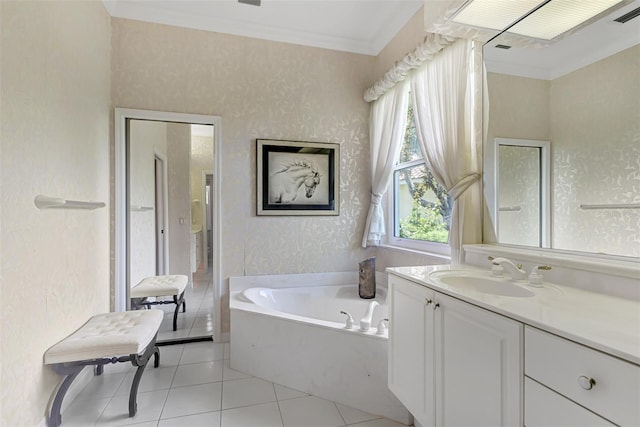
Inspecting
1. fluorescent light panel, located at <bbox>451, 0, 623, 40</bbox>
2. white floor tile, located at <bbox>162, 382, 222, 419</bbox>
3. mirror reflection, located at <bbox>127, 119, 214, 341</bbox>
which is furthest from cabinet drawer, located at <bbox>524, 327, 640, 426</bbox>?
mirror reflection, located at <bbox>127, 119, 214, 341</bbox>

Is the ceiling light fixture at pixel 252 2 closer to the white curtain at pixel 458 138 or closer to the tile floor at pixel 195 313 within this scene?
the white curtain at pixel 458 138

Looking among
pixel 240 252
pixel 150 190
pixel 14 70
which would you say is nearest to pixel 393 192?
pixel 240 252

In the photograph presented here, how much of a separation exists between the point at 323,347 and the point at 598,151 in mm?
1654

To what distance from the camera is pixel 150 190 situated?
8.46 feet

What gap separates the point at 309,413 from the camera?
1684mm

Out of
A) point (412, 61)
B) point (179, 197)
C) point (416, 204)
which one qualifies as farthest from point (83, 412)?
point (412, 61)

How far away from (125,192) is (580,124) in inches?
115

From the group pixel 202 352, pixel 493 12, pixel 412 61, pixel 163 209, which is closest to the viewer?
pixel 493 12

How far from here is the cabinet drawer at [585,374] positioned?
60cm

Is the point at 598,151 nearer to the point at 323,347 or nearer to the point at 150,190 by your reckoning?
the point at 323,347

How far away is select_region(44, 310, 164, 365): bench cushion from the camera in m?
1.51

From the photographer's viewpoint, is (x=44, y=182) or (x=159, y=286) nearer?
(x=44, y=182)

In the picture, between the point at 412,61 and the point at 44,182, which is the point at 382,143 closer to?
the point at 412,61

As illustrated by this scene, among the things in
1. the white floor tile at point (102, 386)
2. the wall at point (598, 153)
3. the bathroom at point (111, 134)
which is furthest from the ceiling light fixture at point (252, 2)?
the white floor tile at point (102, 386)
